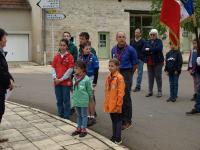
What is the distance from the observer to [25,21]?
106 feet

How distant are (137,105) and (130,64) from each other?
285 cm

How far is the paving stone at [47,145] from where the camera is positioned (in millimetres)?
7469

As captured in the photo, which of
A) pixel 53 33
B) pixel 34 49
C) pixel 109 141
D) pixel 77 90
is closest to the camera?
pixel 109 141

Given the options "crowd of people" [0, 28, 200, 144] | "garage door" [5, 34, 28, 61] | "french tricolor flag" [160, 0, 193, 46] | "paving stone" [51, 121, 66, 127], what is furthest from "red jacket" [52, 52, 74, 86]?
"garage door" [5, 34, 28, 61]

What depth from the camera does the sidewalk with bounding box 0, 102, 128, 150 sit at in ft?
24.8

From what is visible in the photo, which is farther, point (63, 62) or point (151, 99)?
point (151, 99)

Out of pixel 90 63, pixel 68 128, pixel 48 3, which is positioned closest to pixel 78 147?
pixel 68 128

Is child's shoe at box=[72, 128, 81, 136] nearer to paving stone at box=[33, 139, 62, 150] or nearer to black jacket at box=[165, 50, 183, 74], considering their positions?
paving stone at box=[33, 139, 62, 150]

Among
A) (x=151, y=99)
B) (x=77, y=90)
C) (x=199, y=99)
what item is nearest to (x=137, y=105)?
(x=151, y=99)

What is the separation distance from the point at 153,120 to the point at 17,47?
23177 millimetres

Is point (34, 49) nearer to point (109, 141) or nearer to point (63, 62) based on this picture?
point (63, 62)

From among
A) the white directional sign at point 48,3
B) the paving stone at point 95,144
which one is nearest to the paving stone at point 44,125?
the paving stone at point 95,144

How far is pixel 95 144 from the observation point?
7.66 metres

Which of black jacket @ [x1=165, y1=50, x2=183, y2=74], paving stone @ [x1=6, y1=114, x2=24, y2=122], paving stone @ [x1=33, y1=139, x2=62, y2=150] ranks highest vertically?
black jacket @ [x1=165, y1=50, x2=183, y2=74]
